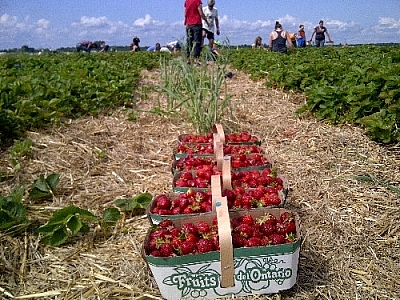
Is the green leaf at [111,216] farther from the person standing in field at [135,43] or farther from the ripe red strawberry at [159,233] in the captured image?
the person standing in field at [135,43]

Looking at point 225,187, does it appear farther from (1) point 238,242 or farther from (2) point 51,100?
(2) point 51,100

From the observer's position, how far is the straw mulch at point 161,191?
7.38ft

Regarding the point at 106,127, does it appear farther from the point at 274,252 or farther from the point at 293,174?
the point at 274,252

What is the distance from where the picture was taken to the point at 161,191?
3434 mm

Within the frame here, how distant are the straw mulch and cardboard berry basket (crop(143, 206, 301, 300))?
0.14 meters

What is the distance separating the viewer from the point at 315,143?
4.42 m

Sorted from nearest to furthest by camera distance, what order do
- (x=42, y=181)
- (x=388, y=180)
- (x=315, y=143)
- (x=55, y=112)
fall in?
(x=42, y=181)
(x=388, y=180)
(x=315, y=143)
(x=55, y=112)

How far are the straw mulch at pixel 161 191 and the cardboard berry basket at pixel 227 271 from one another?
0.14 meters

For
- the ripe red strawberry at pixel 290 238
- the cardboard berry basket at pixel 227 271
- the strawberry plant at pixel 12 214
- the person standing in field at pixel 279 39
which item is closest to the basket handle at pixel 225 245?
the cardboard berry basket at pixel 227 271

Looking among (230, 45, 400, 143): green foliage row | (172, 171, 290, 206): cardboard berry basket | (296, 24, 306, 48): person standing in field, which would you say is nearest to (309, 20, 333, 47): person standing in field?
Result: (296, 24, 306, 48): person standing in field

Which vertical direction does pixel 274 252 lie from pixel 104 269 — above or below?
above

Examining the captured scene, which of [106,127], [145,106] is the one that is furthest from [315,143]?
[145,106]

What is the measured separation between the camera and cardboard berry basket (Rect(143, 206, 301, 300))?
1903mm

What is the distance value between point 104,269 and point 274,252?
3.34 feet
